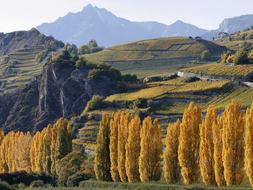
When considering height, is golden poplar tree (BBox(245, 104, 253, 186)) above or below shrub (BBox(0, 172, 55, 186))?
above

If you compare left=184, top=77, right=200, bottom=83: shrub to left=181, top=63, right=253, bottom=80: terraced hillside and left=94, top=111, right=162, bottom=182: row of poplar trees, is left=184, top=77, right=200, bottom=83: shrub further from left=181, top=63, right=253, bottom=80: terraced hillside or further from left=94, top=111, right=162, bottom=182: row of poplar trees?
left=94, top=111, right=162, bottom=182: row of poplar trees

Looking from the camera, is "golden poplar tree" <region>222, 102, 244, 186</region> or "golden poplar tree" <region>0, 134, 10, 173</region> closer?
"golden poplar tree" <region>222, 102, 244, 186</region>

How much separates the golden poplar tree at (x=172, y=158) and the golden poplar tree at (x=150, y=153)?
308cm

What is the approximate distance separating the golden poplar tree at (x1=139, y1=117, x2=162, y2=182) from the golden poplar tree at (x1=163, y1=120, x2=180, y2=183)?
10.1 feet

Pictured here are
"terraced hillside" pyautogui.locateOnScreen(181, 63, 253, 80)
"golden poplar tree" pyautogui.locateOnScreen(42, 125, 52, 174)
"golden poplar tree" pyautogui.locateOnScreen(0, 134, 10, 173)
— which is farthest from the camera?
"terraced hillside" pyautogui.locateOnScreen(181, 63, 253, 80)

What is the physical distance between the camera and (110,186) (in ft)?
265

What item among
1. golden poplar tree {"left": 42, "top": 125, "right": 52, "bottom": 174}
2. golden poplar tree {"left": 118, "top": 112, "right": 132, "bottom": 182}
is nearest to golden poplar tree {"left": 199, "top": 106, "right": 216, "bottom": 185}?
golden poplar tree {"left": 118, "top": 112, "right": 132, "bottom": 182}

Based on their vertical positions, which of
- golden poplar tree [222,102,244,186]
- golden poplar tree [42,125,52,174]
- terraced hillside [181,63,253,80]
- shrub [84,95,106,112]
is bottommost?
golden poplar tree [42,125,52,174]

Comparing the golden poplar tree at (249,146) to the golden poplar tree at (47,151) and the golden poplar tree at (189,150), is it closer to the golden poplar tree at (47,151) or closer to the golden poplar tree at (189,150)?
the golden poplar tree at (189,150)

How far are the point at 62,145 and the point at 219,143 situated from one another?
4208 centimetres

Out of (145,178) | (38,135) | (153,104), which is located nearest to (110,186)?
(145,178)

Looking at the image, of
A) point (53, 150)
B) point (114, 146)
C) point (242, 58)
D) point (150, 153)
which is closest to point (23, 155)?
point (53, 150)

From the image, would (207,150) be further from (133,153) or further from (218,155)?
(133,153)

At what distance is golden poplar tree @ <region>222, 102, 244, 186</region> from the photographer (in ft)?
259
